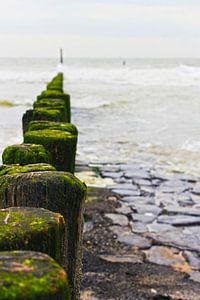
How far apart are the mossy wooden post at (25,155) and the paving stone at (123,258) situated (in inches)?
93.8

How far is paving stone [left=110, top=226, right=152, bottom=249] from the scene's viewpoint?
5.63 meters

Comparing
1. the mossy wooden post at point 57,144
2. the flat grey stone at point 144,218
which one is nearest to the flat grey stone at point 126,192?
the flat grey stone at point 144,218

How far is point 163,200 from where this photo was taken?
24.4 ft

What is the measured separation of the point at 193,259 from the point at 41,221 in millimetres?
3868

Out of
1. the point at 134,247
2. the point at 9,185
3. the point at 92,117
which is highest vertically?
the point at 9,185

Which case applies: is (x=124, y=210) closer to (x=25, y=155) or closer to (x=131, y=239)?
(x=131, y=239)

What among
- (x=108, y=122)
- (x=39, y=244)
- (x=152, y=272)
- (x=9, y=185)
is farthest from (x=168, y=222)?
(x=108, y=122)

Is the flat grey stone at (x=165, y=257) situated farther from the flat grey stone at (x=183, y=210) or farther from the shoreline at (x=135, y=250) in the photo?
the flat grey stone at (x=183, y=210)

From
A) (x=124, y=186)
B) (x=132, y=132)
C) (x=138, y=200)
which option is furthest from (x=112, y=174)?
(x=132, y=132)

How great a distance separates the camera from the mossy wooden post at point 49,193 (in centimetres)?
215

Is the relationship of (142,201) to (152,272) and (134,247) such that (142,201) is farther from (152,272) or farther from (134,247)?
(152,272)

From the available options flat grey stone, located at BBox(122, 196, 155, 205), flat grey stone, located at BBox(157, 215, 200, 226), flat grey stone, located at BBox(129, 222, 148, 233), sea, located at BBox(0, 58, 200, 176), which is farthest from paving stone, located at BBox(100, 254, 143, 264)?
sea, located at BBox(0, 58, 200, 176)

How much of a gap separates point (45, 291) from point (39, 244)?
381 mm

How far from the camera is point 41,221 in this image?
1629 mm
